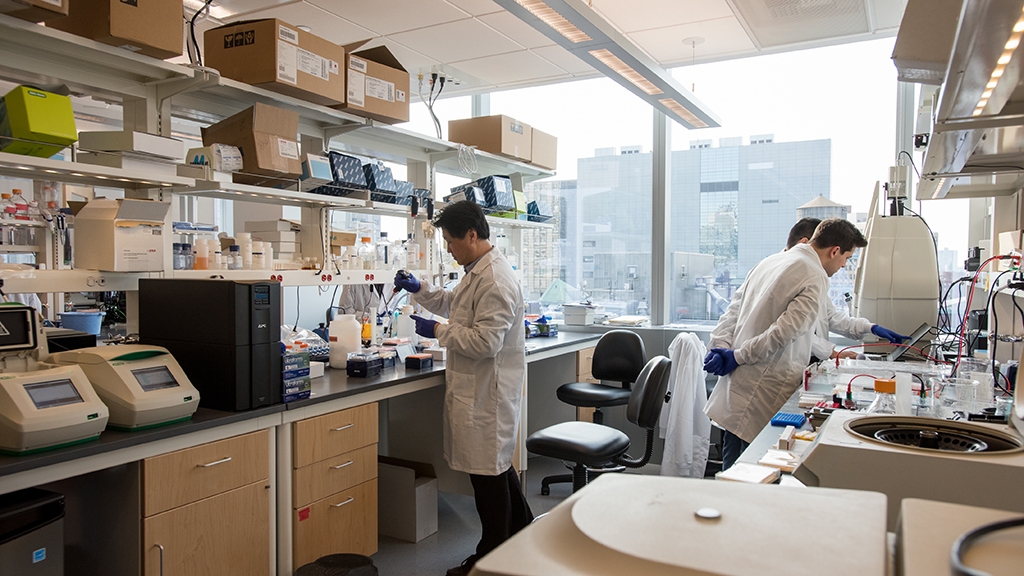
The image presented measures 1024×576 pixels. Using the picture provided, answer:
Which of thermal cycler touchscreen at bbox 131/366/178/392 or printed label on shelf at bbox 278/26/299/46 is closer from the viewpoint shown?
thermal cycler touchscreen at bbox 131/366/178/392

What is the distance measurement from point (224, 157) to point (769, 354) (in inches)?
89.4

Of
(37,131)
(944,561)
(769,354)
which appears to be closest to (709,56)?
(769,354)

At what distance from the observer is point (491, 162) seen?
14.5 ft

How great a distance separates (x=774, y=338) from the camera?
2680 millimetres

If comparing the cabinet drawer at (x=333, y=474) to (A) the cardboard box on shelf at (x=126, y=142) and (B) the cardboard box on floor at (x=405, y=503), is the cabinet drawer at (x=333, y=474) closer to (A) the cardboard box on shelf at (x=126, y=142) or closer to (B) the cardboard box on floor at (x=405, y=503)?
(B) the cardboard box on floor at (x=405, y=503)

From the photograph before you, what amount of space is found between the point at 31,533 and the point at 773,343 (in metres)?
2.49

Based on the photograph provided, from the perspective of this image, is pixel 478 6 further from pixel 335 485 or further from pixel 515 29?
pixel 335 485

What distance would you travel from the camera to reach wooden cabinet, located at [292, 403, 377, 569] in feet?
7.54

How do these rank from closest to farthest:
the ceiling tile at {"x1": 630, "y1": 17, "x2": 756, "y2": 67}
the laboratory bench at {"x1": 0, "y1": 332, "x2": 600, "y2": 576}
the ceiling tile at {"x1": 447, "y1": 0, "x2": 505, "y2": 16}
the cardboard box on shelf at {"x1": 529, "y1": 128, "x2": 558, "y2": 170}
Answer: the laboratory bench at {"x1": 0, "y1": 332, "x2": 600, "y2": 576}
the ceiling tile at {"x1": 447, "y1": 0, "x2": 505, "y2": 16}
the ceiling tile at {"x1": 630, "y1": 17, "x2": 756, "y2": 67}
the cardboard box on shelf at {"x1": 529, "y1": 128, "x2": 558, "y2": 170}

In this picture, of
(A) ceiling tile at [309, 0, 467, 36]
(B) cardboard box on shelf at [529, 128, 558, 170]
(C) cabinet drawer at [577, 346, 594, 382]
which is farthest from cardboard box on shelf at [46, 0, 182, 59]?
(C) cabinet drawer at [577, 346, 594, 382]

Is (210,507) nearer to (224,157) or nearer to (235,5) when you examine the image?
(224,157)

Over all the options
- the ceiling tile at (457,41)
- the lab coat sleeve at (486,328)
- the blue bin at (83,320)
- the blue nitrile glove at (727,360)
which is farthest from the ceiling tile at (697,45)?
the blue bin at (83,320)

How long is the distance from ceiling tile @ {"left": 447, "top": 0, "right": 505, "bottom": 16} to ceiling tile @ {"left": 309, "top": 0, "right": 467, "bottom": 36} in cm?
5

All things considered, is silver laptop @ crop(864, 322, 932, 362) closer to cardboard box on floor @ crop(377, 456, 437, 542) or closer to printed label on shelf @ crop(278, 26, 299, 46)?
cardboard box on floor @ crop(377, 456, 437, 542)
